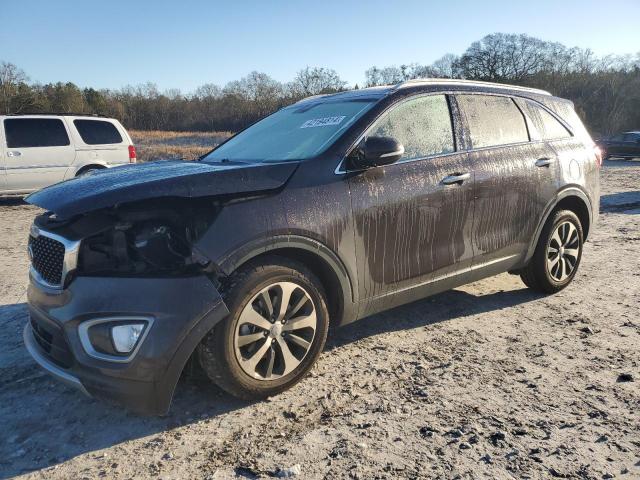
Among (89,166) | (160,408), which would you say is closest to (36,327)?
(160,408)

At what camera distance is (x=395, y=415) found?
281 centimetres

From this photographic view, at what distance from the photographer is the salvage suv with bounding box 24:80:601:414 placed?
99.3 inches

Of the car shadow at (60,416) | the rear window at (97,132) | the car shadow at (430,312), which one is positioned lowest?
the car shadow at (430,312)

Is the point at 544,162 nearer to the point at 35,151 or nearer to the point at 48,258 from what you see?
the point at 48,258

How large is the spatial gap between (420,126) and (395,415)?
2034mm

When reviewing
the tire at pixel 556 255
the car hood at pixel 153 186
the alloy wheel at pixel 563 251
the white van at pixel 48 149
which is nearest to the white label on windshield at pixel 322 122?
the car hood at pixel 153 186

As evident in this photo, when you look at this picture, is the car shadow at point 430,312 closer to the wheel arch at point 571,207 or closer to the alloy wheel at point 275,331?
the wheel arch at point 571,207

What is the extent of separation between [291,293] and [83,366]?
1148 mm

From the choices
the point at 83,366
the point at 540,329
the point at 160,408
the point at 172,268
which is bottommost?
the point at 540,329

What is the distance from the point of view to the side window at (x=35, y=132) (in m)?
10.8

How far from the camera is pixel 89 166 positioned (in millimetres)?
11289

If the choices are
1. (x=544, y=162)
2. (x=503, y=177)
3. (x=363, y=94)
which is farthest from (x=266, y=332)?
(x=544, y=162)

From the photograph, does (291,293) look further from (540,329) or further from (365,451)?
(540,329)

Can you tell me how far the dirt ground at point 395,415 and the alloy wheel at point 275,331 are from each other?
0.23m
